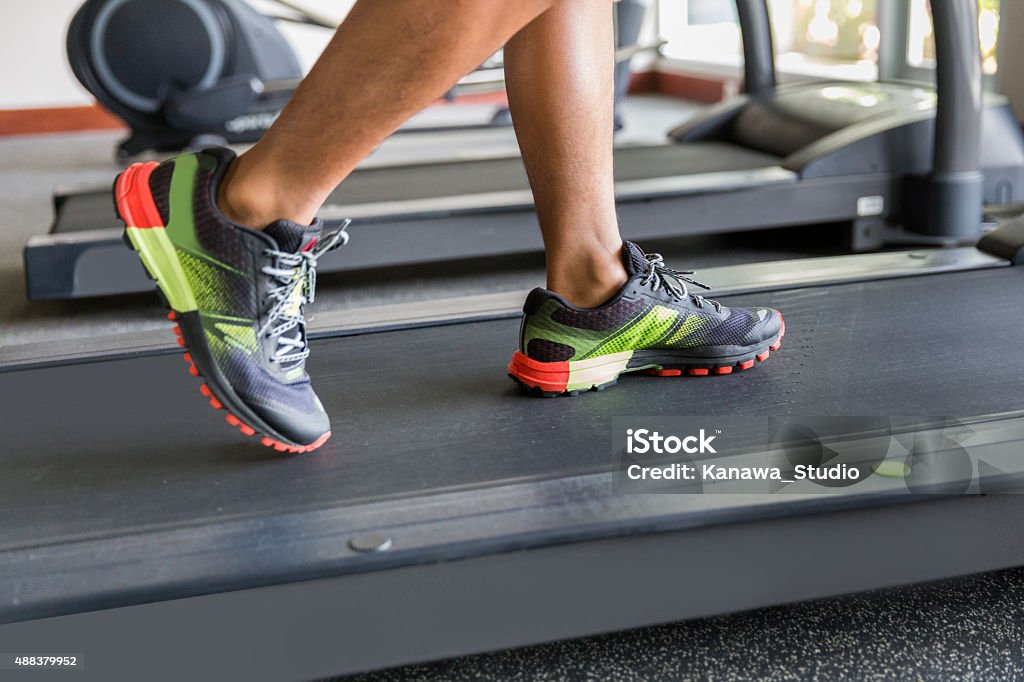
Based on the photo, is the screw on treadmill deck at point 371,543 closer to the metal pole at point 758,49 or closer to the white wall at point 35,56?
the metal pole at point 758,49

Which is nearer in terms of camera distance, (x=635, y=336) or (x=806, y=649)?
(x=806, y=649)

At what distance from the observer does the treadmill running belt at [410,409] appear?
3.34ft

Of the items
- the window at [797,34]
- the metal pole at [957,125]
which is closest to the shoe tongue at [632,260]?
the metal pole at [957,125]

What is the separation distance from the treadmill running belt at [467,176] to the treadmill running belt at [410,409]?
94cm

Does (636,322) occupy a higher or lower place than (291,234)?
lower

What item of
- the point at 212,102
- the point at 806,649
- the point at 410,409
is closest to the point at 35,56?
the point at 212,102

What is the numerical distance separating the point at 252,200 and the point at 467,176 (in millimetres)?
1718

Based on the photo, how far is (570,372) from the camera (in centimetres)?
124

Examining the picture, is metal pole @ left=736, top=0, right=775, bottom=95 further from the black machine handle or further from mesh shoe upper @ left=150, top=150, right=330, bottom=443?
mesh shoe upper @ left=150, top=150, right=330, bottom=443

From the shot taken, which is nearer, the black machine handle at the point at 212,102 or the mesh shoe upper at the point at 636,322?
the mesh shoe upper at the point at 636,322

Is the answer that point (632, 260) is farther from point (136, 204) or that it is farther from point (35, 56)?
point (35, 56)

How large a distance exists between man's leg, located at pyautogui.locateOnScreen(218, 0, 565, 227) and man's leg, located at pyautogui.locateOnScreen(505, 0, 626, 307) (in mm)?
237

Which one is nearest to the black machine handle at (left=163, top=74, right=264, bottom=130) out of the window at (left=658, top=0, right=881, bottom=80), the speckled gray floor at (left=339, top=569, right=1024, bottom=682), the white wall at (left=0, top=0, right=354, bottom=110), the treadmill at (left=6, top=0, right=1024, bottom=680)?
the white wall at (left=0, top=0, right=354, bottom=110)

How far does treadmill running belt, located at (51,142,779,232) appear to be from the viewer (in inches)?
95.3
